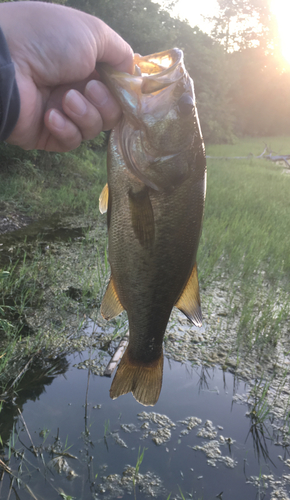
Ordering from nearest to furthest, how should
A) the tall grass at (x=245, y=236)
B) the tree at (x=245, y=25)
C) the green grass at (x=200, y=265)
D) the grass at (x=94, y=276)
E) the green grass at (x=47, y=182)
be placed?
the grass at (x=94, y=276) < the green grass at (x=200, y=265) < the tall grass at (x=245, y=236) < the green grass at (x=47, y=182) < the tree at (x=245, y=25)

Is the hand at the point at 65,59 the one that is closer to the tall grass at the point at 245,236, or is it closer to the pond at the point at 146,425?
the pond at the point at 146,425

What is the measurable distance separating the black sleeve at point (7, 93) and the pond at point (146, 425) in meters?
1.67

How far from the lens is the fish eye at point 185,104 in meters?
1.54

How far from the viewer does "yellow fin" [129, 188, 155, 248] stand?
5.02 feet

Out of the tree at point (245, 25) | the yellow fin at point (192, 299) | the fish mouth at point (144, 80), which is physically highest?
the tree at point (245, 25)

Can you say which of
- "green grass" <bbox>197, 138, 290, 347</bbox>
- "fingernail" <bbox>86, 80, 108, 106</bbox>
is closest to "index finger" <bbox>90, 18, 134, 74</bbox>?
"fingernail" <bbox>86, 80, 108, 106</bbox>

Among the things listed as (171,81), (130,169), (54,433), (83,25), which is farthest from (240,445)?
(83,25)

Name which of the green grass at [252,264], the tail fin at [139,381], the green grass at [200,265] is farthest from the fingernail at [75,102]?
the green grass at [252,264]

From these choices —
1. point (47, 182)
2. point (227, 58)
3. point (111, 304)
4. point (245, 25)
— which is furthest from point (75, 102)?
point (245, 25)

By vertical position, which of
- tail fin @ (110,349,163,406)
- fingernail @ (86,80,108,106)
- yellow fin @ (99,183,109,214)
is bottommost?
tail fin @ (110,349,163,406)

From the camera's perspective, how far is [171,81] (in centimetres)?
154

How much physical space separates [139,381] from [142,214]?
885mm

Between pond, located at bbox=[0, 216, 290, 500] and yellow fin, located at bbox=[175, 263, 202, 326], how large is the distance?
866 millimetres

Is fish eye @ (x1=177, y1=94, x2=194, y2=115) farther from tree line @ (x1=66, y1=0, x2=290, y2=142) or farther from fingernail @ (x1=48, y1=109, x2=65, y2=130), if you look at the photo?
tree line @ (x1=66, y1=0, x2=290, y2=142)
